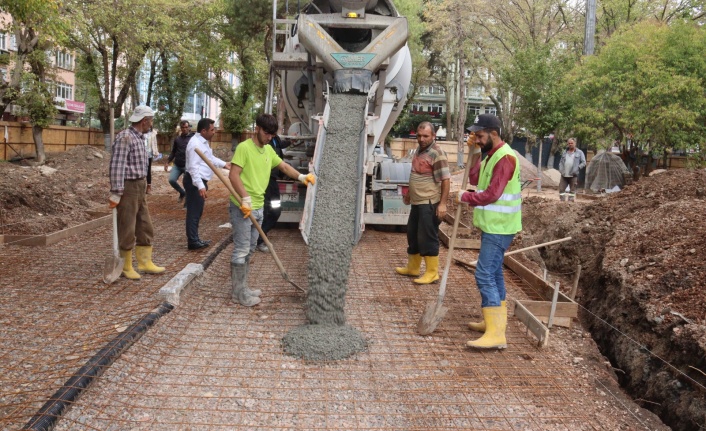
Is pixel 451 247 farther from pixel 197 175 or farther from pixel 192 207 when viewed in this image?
pixel 192 207

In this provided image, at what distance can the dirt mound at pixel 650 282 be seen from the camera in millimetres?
3504

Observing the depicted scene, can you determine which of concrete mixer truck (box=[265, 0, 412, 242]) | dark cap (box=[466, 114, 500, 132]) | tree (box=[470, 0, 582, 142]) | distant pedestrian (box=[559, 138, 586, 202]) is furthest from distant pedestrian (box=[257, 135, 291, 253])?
tree (box=[470, 0, 582, 142])

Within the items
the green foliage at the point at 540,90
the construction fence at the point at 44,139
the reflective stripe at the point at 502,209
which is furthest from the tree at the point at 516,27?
the reflective stripe at the point at 502,209

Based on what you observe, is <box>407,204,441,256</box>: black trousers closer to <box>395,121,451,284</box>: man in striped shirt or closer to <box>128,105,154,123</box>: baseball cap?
<box>395,121,451,284</box>: man in striped shirt

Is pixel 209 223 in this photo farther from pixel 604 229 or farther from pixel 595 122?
pixel 595 122

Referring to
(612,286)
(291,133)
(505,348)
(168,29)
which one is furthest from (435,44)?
(505,348)

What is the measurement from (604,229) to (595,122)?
658cm

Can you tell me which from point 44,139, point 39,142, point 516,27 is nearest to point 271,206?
point 39,142

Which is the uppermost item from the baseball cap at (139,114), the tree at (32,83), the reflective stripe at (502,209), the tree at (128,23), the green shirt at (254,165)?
the tree at (128,23)

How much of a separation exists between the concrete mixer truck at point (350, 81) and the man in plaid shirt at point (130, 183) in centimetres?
155

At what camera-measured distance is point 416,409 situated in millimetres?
2977

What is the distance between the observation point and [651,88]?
1123 centimetres

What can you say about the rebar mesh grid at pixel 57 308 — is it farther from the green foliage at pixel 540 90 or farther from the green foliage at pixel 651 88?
the green foliage at pixel 540 90

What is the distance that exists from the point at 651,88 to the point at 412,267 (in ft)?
28.0
